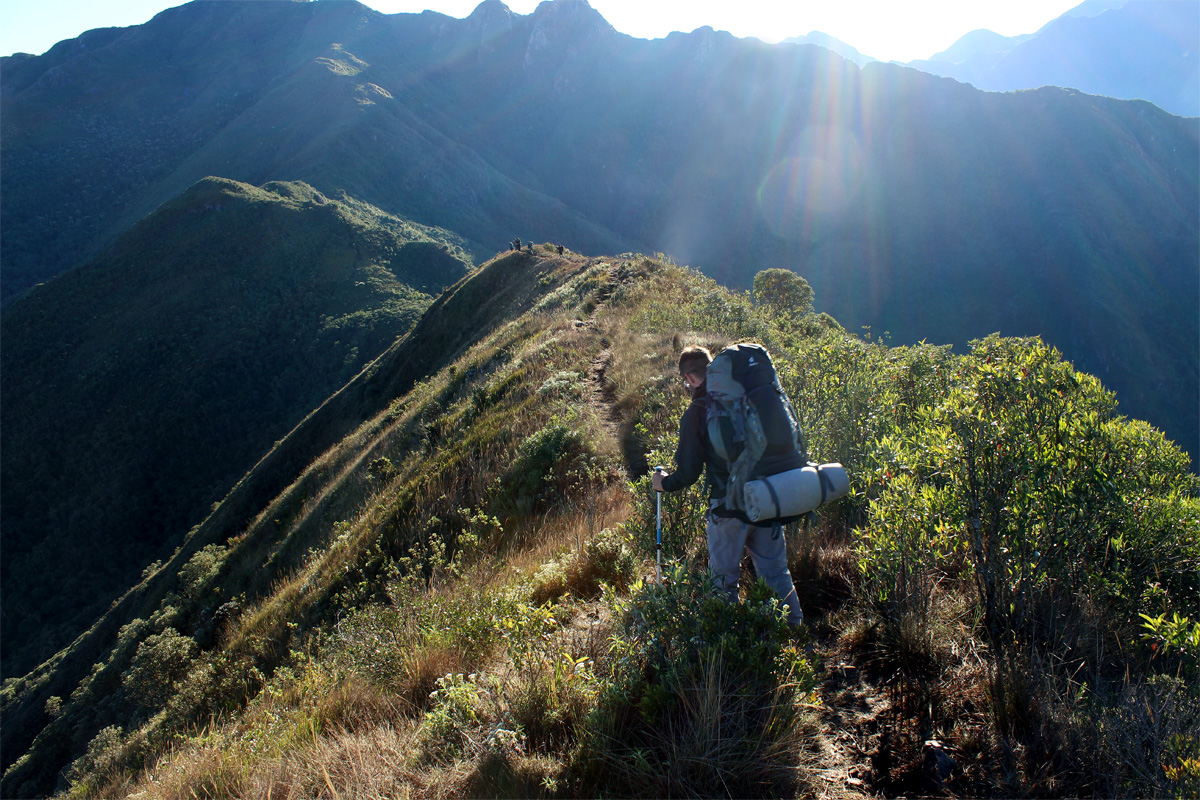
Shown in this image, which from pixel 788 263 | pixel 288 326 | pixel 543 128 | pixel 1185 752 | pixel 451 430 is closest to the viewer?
pixel 1185 752

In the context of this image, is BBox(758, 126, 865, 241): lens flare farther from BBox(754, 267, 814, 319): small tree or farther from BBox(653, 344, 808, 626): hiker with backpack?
BBox(653, 344, 808, 626): hiker with backpack

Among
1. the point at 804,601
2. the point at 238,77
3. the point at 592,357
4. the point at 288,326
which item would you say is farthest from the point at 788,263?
the point at 238,77

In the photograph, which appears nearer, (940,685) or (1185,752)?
(1185,752)

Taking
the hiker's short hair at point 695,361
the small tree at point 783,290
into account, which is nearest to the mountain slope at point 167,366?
the small tree at point 783,290

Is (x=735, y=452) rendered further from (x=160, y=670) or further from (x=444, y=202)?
(x=444, y=202)

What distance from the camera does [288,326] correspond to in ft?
165

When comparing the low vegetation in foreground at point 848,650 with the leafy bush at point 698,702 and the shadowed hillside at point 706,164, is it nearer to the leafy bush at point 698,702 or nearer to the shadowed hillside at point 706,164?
the leafy bush at point 698,702

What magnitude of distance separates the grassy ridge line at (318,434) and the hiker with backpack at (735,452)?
65.0 ft

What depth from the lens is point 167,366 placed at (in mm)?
46406

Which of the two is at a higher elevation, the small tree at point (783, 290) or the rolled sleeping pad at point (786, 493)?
the small tree at point (783, 290)

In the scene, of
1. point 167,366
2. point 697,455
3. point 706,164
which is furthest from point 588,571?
point 706,164

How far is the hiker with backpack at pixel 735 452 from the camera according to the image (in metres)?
2.69

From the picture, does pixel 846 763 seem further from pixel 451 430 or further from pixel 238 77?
pixel 238 77

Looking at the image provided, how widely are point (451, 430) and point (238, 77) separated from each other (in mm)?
187204
